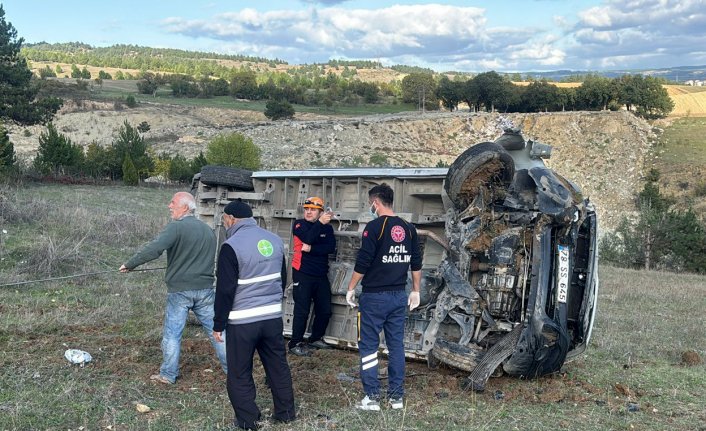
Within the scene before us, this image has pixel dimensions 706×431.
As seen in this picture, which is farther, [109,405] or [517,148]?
[517,148]

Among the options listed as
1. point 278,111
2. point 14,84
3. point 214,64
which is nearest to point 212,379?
point 14,84

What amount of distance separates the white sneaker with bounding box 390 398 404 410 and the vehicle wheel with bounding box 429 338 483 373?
980 millimetres

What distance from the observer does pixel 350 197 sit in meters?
8.22

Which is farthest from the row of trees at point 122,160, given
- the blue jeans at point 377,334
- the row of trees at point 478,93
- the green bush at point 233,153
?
the row of trees at point 478,93

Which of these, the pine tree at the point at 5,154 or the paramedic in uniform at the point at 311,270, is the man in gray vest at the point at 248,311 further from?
the pine tree at the point at 5,154

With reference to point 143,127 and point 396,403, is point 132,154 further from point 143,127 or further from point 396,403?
point 396,403

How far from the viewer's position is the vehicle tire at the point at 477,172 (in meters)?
6.70

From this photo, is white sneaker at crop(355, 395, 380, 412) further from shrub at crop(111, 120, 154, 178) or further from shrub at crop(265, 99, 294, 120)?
shrub at crop(265, 99, 294, 120)

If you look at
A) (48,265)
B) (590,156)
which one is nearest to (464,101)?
(590,156)

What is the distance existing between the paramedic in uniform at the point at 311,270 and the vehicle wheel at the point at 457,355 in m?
1.62

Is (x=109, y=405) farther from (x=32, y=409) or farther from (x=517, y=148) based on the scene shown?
(x=517, y=148)

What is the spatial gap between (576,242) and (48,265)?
27.0 ft

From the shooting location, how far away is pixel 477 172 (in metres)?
6.75

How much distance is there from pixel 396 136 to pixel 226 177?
5182 cm
